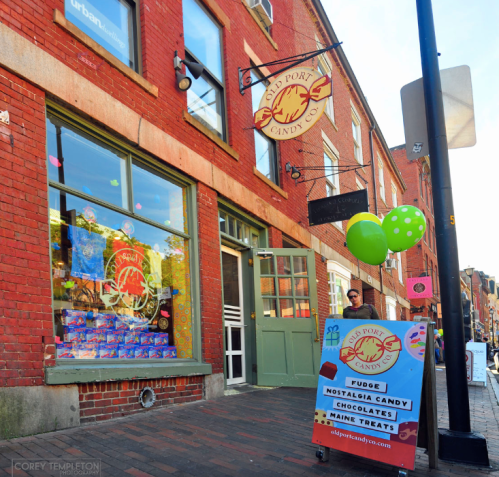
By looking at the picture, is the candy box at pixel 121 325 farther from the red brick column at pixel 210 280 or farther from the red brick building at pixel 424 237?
the red brick building at pixel 424 237

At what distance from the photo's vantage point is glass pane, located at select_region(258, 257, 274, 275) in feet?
29.1

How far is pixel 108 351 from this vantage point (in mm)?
5473

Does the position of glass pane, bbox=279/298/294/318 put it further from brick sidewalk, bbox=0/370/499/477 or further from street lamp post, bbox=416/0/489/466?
street lamp post, bbox=416/0/489/466

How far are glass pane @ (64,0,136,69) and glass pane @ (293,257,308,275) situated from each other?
4528 millimetres

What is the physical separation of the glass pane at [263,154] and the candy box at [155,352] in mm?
4720

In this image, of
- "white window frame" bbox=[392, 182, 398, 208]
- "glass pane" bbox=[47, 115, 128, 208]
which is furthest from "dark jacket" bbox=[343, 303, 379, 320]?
"white window frame" bbox=[392, 182, 398, 208]

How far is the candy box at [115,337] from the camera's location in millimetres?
5489

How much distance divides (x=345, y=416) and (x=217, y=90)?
6.40 meters

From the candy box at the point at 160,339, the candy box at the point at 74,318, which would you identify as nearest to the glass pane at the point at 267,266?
the candy box at the point at 160,339

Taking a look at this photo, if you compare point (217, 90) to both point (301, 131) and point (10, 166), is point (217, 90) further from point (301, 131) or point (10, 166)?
point (10, 166)

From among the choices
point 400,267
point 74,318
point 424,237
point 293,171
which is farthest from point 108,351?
point 424,237

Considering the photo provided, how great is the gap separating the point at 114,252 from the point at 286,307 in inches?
156

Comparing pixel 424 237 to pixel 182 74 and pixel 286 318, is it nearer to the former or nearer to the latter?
pixel 286 318

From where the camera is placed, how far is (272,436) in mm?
4613
